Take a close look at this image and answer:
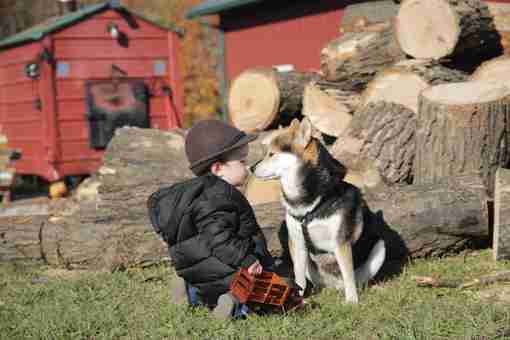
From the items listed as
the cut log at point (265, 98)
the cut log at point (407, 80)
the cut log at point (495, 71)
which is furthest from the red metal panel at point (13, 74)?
the cut log at point (495, 71)

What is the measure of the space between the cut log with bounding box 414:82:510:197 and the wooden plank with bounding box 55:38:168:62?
8.17 meters

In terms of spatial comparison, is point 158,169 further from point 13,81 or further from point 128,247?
point 13,81

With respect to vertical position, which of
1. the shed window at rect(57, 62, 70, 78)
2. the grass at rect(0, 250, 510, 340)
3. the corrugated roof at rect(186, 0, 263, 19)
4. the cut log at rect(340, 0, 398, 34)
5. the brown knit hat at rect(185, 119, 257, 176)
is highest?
the corrugated roof at rect(186, 0, 263, 19)

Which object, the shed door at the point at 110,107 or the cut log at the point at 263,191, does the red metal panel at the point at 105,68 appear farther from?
the cut log at the point at 263,191

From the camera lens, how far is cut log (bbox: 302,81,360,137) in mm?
7473

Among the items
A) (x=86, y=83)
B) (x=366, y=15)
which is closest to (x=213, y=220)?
(x=366, y=15)

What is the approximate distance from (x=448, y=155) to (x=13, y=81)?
10.3 m

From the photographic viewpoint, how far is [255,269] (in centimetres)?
374

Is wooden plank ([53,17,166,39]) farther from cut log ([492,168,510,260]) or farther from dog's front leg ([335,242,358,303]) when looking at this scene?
dog's front leg ([335,242,358,303])

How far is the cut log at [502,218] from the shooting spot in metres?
4.88

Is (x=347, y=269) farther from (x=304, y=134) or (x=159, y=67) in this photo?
(x=159, y=67)

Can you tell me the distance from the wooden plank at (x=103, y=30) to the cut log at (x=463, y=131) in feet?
27.1

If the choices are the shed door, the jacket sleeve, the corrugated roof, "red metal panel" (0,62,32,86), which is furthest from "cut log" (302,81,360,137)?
"red metal panel" (0,62,32,86)

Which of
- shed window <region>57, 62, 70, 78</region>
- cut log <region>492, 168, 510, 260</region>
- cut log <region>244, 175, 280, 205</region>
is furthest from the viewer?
shed window <region>57, 62, 70, 78</region>
